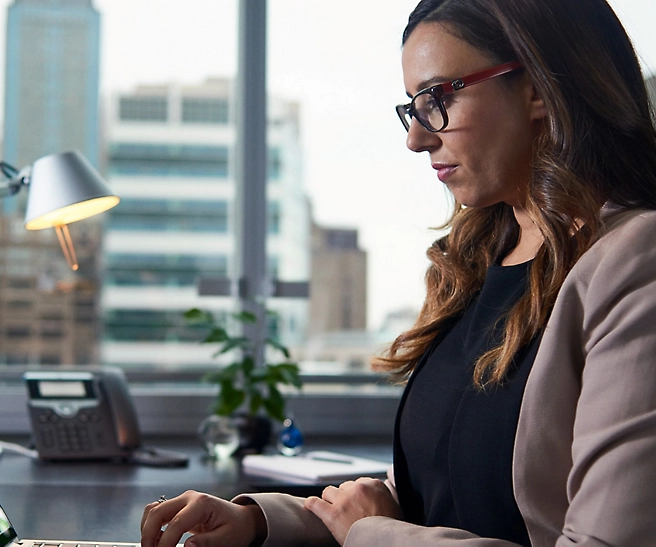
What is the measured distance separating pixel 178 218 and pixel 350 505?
1.60 m

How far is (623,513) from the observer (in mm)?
809

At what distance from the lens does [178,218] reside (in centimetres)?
263

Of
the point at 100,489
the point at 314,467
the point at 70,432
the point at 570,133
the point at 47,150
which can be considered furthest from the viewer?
the point at 47,150

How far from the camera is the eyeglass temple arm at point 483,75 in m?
1.12

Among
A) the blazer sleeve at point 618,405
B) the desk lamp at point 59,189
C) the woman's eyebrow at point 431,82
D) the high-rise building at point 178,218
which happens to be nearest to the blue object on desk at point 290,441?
the high-rise building at point 178,218

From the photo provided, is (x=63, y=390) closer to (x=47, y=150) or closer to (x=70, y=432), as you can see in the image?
(x=70, y=432)

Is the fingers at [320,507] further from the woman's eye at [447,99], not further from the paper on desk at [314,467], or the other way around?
the woman's eye at [447,99]

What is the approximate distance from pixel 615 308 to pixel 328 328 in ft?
5.80

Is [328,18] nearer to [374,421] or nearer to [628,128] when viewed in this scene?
[374,421]

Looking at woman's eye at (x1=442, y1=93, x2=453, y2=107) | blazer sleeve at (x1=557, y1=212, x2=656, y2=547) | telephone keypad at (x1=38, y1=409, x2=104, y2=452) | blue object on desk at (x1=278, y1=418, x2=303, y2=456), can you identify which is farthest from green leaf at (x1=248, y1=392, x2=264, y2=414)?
blazer sleeve at (x1=557, y1=212, x2=656, y2=547)

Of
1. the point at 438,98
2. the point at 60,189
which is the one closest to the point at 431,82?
the point at 438,98

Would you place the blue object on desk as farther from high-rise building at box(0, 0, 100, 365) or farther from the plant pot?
high-rise building at box(0, 0, 100, 365)

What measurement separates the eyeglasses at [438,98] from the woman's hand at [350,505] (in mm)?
542

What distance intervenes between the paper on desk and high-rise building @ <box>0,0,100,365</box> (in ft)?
2.99
